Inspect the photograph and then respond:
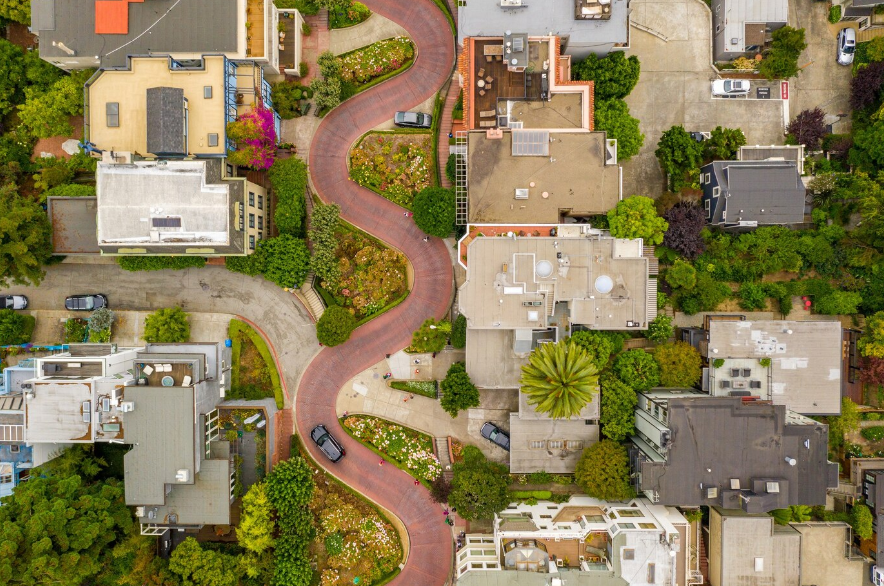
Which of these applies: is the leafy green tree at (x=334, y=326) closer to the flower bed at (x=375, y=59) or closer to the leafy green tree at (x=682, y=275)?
the flower bed at (x=375, y=59)

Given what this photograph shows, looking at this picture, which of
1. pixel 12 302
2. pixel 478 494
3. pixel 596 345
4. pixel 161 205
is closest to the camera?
pixel 161 205

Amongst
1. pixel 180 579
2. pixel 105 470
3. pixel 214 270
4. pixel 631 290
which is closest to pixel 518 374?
pixel 631 290

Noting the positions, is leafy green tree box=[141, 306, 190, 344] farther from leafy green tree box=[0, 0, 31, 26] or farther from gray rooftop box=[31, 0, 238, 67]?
leafy green tree box=[0, 0, 31, 26]

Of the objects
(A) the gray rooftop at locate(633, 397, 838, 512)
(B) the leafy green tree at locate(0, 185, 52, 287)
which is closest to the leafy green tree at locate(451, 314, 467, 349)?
(A) the gray rooftop at locate(633, 397, 838, 512)

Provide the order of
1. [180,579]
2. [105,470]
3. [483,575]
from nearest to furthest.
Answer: [483,575] < [180,579] < [105,470]

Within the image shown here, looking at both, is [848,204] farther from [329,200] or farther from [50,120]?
[50,120]

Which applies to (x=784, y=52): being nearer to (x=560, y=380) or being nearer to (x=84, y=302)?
(x=560, y=380)

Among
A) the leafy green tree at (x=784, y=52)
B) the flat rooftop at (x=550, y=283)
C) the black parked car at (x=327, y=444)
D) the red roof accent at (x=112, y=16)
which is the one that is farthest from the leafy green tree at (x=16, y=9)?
the leafy green tree at (x=784, y=52)

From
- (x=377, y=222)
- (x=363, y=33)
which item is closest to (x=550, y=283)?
(x=377, y=222)
